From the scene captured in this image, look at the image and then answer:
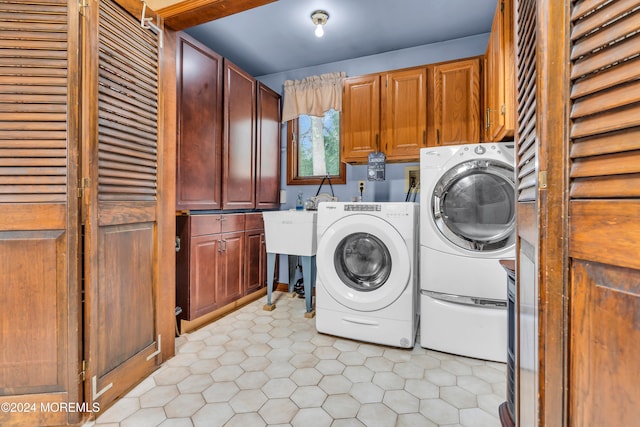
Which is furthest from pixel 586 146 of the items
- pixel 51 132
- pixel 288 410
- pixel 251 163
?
pixel 251 163

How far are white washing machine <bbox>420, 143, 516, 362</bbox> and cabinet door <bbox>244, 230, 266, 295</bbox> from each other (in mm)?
1569

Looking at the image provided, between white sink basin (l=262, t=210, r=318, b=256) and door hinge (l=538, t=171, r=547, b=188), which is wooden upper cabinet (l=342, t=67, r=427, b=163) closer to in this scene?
white sink basin (l=262, t=210, r=318, b=256)

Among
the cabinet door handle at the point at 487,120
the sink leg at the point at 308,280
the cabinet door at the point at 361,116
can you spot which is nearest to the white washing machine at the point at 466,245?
the cabinet door handle at the point at 487,120

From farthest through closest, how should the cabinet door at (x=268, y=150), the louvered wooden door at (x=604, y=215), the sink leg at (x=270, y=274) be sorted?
the cabinet door at (x=268, y=150) → the sink leg at (x=270, y=274) → the louvered wooden door at (x=604, y=215)

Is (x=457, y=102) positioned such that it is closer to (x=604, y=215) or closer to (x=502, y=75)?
(x=502, y=75)

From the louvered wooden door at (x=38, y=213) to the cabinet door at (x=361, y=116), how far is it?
187cm

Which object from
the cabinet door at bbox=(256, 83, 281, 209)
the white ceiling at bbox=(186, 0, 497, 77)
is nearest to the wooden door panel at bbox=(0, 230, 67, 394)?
the cabinet door at bbox=(256, 83, 281, 209)

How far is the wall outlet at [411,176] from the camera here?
2779 millimetres

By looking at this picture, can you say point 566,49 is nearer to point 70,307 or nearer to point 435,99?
point 70,307

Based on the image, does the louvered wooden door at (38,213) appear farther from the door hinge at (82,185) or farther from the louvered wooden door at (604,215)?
the louvered wooden door at (604,215)

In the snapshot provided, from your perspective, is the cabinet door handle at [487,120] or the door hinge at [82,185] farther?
the cabinet door handle at [487,120]

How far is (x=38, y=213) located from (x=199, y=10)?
1.24 meters

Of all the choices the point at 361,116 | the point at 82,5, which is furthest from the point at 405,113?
the point at 82,5

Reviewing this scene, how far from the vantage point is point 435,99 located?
235 cm
